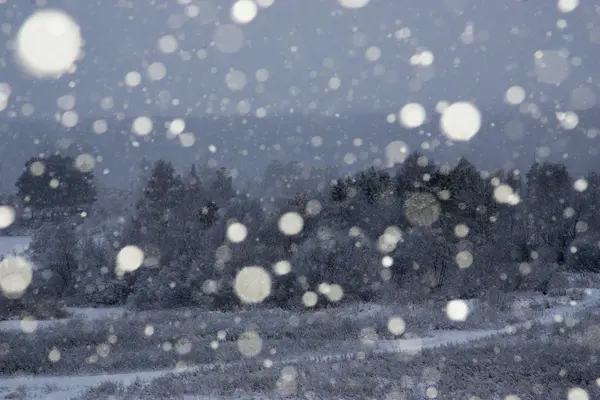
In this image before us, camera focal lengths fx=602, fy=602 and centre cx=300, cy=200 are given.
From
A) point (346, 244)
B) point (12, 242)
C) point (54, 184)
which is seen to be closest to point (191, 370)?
point (346, 244)

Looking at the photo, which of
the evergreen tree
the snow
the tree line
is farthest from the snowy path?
the evergreen tree

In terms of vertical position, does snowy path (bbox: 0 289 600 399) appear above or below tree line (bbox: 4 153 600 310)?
below

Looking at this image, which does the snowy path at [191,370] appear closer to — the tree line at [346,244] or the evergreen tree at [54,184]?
the tree line at [346,244]

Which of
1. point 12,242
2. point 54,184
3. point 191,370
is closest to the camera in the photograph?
point 191,370

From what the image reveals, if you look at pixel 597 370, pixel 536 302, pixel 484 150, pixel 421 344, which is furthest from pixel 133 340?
pixel 484 150

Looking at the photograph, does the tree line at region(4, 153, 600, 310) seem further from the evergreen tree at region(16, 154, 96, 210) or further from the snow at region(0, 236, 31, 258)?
the evergreen tree at region(16, 154, 96, 210)

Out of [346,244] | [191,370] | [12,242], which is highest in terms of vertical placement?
[12,242]

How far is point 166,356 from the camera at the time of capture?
632 inches

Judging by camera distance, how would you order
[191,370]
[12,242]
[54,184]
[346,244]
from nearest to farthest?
[191,370]
[346,244]
[12,242]
[54,184]

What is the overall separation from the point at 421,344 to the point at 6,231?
53285mm

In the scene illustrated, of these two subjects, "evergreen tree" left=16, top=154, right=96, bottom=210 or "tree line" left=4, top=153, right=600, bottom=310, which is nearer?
"tree line" left=4, top=153, right=600, bottom=310

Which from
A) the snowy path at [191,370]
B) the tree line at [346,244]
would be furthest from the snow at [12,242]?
the snowy path at [191,370]

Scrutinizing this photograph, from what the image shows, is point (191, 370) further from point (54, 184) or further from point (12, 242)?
point (54, 184)

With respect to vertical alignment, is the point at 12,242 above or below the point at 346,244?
above
